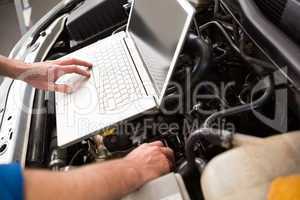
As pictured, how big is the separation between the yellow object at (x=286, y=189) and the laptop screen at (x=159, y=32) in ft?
1.09

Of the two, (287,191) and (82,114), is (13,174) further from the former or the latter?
(287,191)

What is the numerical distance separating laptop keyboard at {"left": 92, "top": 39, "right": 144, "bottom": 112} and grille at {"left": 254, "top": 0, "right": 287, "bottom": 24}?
375 millimetres

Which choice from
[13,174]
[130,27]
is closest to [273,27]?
[130,27]

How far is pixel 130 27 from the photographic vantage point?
112cm

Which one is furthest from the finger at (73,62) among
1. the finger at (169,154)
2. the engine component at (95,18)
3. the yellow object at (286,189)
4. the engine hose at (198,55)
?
the yellow object at (286,189)

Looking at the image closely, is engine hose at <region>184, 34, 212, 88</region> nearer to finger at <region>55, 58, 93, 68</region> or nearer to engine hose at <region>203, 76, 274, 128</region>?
Result: engine hose at <region>203, 76, 274, 128</region>

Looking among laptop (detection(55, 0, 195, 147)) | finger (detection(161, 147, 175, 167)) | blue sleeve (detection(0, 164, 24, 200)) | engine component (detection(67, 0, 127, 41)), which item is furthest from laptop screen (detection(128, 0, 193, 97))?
blue sleeve (detection(0, 164, 24, 200))

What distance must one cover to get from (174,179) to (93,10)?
811 millimetres

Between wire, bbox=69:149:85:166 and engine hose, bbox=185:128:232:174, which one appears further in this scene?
wire, bbox=69:149:85:166

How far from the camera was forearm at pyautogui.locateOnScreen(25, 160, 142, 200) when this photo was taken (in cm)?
59

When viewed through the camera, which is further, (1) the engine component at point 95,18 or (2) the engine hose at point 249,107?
(1) the engine component at point 95,18

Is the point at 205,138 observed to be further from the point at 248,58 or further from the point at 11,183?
the point at 11,183

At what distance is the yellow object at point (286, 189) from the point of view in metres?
0.57

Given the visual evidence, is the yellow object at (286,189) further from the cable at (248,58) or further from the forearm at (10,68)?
the forearm at (10,68)
